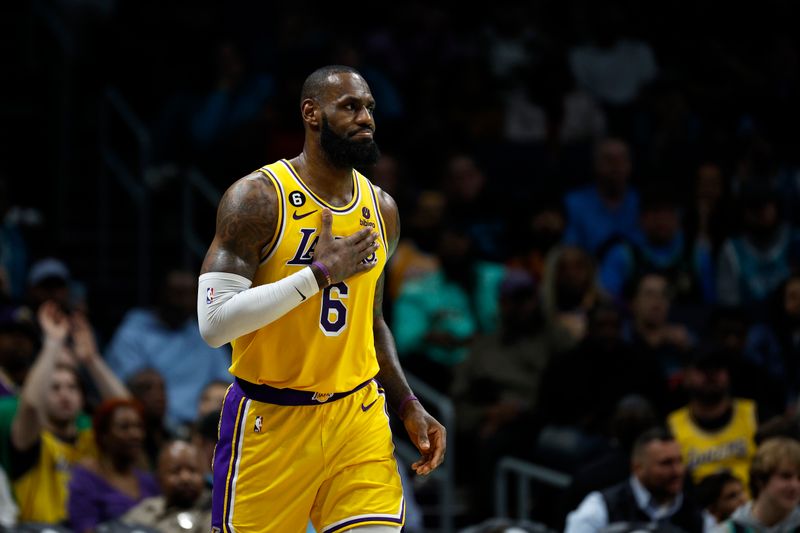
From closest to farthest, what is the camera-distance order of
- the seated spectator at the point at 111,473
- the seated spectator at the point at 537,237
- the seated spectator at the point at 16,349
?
the seated spectator at the point at 111,473, the seated spectator at the point at 16,349, the seated spectator at the point at 537,237

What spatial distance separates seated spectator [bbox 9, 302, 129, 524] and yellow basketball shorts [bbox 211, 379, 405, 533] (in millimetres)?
3407

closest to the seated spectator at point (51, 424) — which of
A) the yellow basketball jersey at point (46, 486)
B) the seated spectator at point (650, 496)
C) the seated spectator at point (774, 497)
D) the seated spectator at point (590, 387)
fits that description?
the yellow basketball jersey at point (46, 486)

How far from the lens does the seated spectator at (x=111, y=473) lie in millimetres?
8797

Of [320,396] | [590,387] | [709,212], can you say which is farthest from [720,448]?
[320,396]

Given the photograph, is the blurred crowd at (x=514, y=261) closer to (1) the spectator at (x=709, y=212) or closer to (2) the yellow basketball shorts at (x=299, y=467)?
(1) the spectator at (x=709, y=212)

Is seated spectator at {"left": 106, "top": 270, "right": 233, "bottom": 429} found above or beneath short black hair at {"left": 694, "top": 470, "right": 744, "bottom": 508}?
above

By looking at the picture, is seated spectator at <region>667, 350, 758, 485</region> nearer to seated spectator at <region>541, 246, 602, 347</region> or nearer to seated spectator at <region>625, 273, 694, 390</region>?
seated spectator at <region>625, 273, 694, 390</region>

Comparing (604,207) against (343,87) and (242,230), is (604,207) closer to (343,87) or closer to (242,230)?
(343,87)

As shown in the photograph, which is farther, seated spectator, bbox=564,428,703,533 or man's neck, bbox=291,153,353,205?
seated spectator, bbox=564,428,703,533

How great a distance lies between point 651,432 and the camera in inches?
323

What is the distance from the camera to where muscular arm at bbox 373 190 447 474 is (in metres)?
5.91

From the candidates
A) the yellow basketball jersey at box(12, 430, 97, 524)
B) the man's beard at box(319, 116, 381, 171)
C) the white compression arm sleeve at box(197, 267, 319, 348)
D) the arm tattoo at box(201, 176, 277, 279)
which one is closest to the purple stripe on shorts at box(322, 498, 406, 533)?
the white compression arm sleeve at box(197, 267, 319, 348)

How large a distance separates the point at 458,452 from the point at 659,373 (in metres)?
1.65

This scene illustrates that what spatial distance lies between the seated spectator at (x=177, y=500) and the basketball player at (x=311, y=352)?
251 cm
